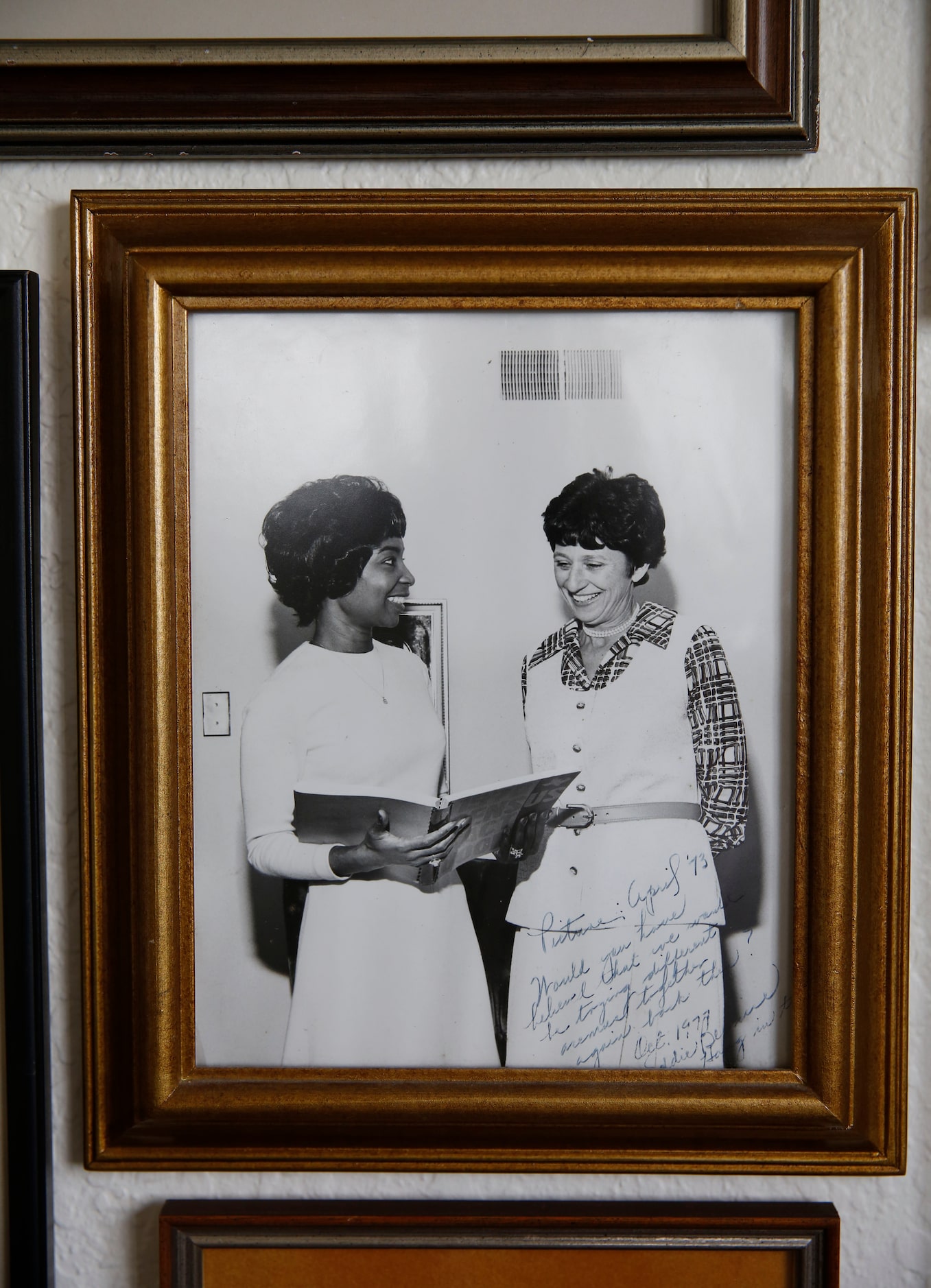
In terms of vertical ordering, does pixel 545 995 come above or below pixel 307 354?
below

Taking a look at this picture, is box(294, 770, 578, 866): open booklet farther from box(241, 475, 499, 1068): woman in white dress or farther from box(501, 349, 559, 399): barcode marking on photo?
box(501, 349, 559, 399): barcode marking on photo

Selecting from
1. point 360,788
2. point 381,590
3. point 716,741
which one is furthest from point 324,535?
point 716,741

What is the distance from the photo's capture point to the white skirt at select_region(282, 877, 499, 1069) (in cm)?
54

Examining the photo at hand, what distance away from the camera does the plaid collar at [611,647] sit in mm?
542

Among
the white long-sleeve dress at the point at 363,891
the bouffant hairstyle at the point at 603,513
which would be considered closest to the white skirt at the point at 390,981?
the white long-sleeve dress at the point at 363,891

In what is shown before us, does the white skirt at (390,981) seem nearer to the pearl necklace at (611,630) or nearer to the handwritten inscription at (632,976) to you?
the handwritten inscription at (632,976)

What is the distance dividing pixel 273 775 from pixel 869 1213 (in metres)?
0.50

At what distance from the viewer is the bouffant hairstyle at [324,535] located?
0.54 m

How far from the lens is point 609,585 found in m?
0.54

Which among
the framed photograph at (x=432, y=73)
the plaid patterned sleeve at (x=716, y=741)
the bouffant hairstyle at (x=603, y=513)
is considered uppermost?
the framed photograph at (x=432, y=73)

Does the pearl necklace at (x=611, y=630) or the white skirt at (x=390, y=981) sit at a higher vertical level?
the pearl necklace at (x=611, y=630)

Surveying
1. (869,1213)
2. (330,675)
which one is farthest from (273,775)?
(869,1213)

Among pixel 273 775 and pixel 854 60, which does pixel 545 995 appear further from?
pixel 854 60

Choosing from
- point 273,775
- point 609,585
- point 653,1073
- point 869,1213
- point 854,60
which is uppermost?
point 854,60
